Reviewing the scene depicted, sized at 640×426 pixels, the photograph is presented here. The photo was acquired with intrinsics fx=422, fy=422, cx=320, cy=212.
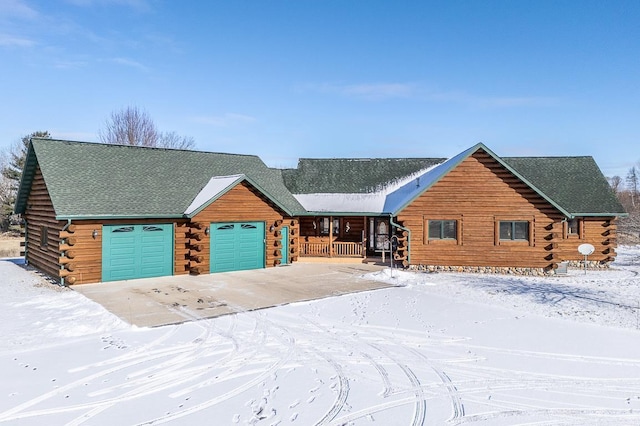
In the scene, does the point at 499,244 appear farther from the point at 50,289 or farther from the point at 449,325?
the point at 50,289

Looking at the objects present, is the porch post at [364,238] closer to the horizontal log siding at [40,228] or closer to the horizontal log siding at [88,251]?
the horizontal log siding at [88,251]

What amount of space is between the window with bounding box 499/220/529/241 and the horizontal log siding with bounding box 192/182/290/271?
9.78 m

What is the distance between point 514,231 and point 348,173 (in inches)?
392

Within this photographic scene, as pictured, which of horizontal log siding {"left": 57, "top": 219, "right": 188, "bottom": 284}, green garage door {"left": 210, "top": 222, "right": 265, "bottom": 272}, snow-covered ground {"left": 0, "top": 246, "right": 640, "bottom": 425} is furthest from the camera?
green garage door {"left": 210, "top": 222, "right": 265, "bottom": 272}

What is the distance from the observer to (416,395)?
6.45 metres

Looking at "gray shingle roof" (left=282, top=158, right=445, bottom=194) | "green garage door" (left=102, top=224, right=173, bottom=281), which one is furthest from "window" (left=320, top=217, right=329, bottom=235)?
"green garage door" (left=102, top=224, right=173, bottom=281)

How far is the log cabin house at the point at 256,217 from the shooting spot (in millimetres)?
15539

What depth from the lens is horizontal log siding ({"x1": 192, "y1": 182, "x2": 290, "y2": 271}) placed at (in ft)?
55.9

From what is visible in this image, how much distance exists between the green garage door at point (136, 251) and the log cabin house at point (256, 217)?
0.12 ft

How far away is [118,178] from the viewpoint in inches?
675

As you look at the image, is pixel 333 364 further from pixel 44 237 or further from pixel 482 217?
pixel 44 237

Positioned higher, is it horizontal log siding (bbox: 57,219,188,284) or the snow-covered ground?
horizontal log siding (bbox: 57,219,188,284)

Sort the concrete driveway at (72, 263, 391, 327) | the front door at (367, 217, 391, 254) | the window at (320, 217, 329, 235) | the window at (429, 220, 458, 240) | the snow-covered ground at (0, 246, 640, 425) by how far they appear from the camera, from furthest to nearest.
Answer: the window at (320, 217, 329, 235), the front door at (367, 217, 391, 254), the window at (429, 220, 458, 240), the concrete driveway at (72, 263, 391, 327), the snow-covered ground at (0, 246, 640, 425)

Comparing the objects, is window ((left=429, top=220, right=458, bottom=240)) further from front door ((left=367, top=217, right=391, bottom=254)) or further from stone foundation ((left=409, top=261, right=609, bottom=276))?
front door ((left=367, top=217, right=391, bottom=254))
